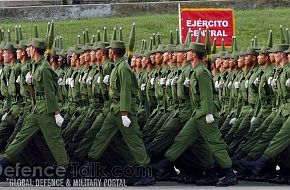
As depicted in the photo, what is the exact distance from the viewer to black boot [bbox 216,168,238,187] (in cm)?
1506

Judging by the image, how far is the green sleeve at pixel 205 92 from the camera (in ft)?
49.1

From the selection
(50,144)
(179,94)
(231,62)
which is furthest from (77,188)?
(231,62)

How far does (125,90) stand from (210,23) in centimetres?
747

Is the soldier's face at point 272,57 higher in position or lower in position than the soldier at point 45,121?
higher

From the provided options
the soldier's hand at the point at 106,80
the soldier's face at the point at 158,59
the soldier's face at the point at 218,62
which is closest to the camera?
the soldier's hand at the point at 106,80

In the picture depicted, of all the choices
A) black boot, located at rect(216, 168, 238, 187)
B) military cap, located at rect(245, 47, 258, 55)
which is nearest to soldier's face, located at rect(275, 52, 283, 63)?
military cap, located at rect(245, 47, 258, 55)

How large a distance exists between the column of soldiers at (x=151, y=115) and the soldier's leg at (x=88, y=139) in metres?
0.01

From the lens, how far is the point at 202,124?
15.1 meters

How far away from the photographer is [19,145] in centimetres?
1475

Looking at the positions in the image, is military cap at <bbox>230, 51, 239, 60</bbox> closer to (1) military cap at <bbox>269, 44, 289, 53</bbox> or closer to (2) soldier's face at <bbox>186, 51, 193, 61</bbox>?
(1) military cap at <bbox>269, 44, 289, 53</bbox>

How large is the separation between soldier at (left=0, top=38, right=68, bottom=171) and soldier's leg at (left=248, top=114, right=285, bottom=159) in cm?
258

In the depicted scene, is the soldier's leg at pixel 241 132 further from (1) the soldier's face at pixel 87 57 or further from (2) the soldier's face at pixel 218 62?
(1) the soldier's face at pixel 87 57

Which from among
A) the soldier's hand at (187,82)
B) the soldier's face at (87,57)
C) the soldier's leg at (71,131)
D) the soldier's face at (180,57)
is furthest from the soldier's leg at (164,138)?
the soldier's face at (87,57)

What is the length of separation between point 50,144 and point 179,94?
1.92 metres
